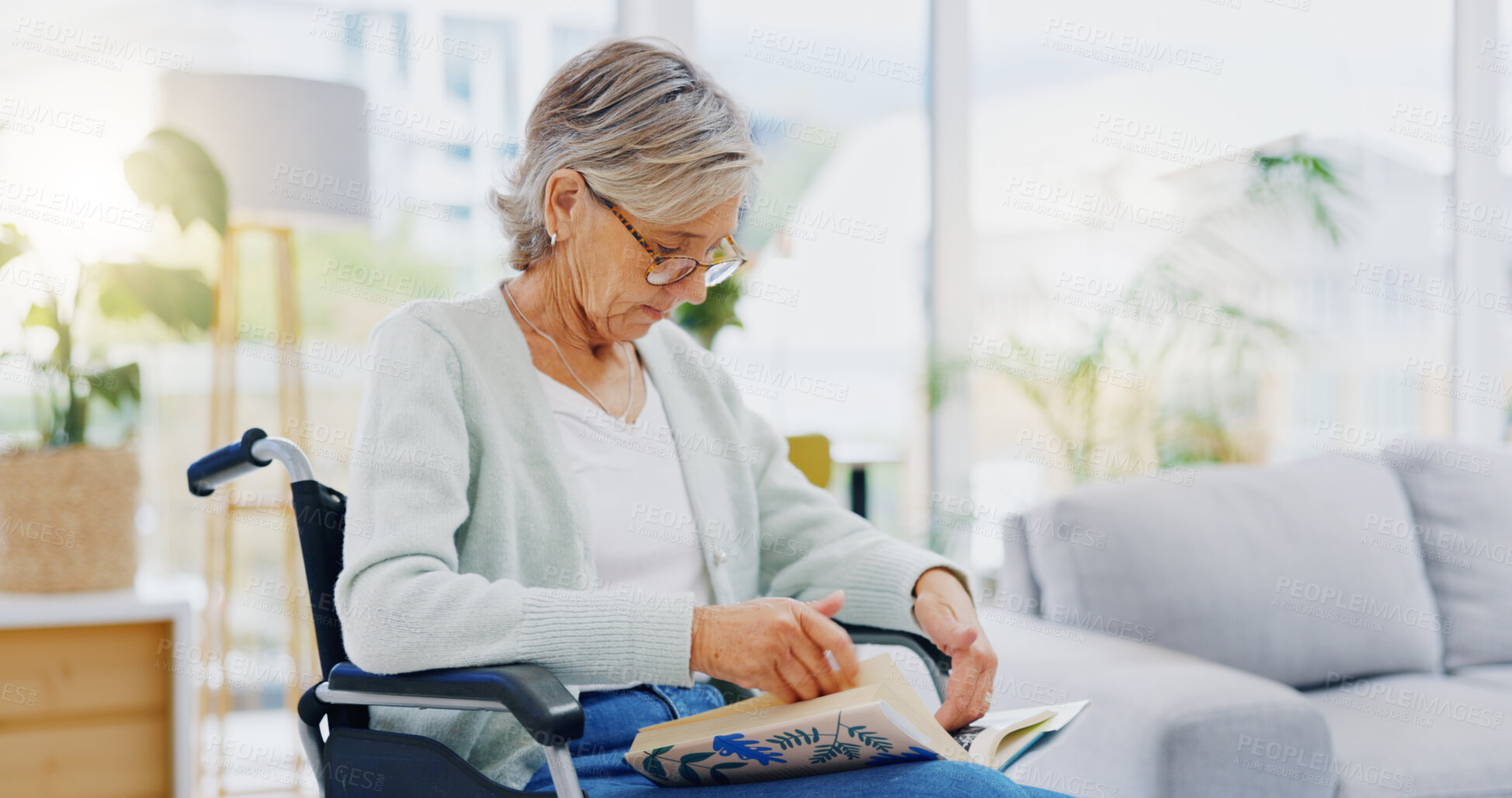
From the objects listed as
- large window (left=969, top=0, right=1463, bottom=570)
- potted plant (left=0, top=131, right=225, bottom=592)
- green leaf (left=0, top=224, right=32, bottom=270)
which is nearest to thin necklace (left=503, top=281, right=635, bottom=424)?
potted plant (left=0, top=131, right=225, bottom=592)

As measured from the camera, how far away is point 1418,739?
171cm

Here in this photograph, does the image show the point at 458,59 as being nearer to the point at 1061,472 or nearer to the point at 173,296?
the point at 173,296

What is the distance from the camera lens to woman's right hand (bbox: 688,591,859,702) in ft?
3.29

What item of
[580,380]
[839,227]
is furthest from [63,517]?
[839,227]

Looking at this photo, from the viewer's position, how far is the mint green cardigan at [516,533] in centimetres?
100

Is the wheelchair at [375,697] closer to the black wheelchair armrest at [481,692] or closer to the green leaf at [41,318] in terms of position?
the black wheelchair armrest at [481,692]

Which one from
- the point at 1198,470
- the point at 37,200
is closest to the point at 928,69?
the point at 1198,470

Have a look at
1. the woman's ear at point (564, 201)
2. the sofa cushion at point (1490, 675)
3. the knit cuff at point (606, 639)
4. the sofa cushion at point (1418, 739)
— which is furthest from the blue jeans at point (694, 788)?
the sofa cushion at point (1490, 675)

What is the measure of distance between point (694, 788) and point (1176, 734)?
76 centimetres

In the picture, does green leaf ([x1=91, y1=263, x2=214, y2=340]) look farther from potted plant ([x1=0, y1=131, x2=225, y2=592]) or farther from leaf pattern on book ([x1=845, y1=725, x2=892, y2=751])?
leaf pattern on book ([x1=845, y1=725, x2=892, y2=751])

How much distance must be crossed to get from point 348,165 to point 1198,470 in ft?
5.88

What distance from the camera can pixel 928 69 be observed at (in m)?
3.17

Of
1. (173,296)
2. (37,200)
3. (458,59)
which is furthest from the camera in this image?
(458,59)

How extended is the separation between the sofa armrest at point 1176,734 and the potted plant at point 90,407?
1.61 meters
